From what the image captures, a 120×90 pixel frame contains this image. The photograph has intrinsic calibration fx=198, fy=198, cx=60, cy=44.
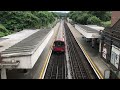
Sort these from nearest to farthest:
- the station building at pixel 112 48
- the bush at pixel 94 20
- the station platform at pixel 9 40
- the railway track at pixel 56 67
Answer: the railway track at pixel 56 67, the station building at pixel 112 48, the station platform at pixel 9 40, the bush at pixel 94 20

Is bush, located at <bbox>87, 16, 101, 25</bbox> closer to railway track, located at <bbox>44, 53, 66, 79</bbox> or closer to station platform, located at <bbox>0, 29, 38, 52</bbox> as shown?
railway track, located at <bbox>44, 53, 66, 79</bbox>

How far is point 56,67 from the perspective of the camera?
1612cm

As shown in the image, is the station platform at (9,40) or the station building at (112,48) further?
the station platform at (9,40)

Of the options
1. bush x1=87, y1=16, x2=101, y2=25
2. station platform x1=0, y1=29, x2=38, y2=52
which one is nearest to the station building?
station platform x1=0, y1=29, x2=38, y2=52

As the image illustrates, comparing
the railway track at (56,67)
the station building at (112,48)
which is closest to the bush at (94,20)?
the railway track at (56,67)

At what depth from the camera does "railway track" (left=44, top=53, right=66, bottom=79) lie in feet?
45.2

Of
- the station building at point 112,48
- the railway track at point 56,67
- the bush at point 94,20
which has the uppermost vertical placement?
the bush at point 94,20

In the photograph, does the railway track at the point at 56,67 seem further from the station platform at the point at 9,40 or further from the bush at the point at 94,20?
the bush at the point at 94,20

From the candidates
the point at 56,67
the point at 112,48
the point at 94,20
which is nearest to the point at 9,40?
the point at 56,67

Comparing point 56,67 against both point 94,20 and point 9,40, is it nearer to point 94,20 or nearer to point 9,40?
point 9,40

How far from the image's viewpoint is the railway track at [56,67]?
13768 millimetres
